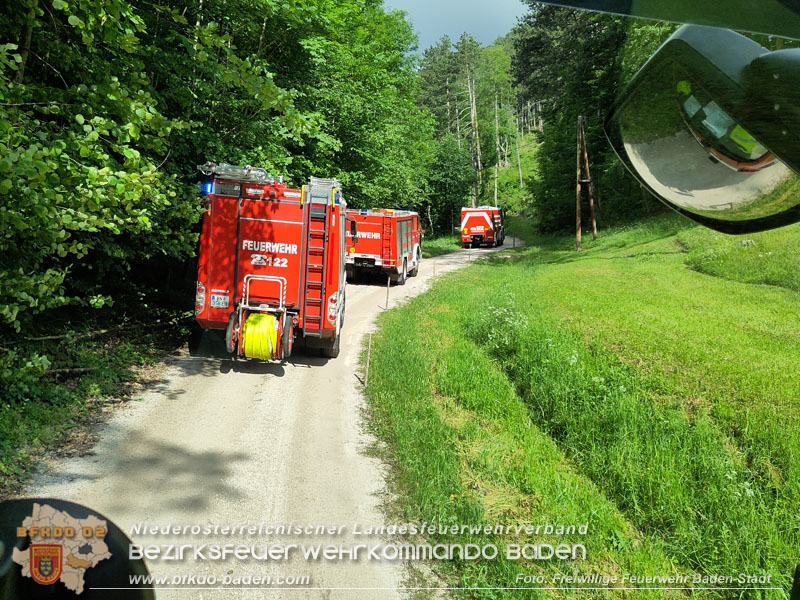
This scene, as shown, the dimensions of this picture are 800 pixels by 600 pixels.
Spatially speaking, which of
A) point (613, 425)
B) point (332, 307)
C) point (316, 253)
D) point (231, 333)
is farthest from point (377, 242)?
point (613, 425)

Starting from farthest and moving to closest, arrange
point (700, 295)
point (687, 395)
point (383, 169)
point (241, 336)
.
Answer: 1. point (383, 169)
2. point (700, 295)
3. point (241, 336)
4. point (687, 395)

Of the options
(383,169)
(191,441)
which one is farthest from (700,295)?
(383,169)

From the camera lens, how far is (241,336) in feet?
30.2

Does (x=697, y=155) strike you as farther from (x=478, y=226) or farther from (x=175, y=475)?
(x=478, y=226)

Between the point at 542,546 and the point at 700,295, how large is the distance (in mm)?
10792

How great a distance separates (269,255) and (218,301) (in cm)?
132

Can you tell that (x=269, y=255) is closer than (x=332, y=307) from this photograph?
Yes

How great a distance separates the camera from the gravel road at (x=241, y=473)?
4.44m

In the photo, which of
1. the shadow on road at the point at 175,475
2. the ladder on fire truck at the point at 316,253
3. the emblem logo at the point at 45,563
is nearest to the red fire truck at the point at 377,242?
the ladder on fire truck at the point at 316,253

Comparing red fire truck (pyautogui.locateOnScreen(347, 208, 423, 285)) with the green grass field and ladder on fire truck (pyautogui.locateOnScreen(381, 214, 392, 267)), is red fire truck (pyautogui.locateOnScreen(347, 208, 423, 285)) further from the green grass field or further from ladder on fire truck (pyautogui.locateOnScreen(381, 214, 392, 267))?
the green grass field

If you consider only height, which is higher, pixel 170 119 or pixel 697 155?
pixel 170 119

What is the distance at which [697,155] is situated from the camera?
114cm

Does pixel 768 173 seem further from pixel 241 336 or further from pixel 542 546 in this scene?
pixel 241 336

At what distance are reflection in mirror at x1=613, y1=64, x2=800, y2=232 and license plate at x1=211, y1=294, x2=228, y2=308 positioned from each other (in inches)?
369
